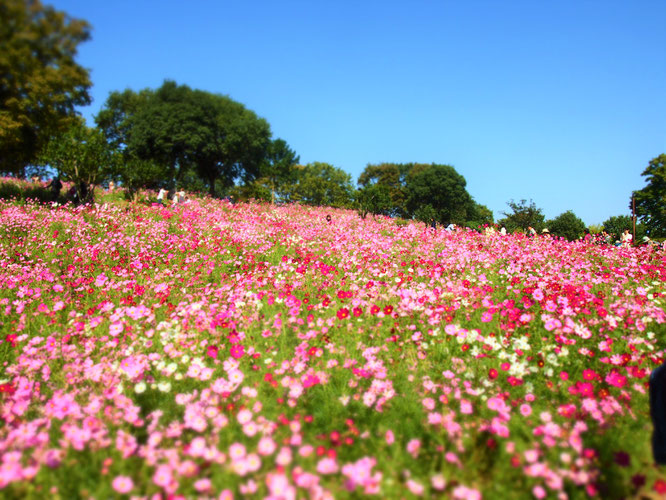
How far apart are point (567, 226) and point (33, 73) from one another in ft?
112

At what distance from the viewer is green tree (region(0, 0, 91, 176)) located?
17.9 m

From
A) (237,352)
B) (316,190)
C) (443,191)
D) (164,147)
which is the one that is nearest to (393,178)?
(443,191)

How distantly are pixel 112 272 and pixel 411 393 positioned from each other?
21.6 feet

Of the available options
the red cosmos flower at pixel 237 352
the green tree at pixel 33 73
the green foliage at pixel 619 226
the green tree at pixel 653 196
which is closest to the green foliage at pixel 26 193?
the green tree at pixel 33 73

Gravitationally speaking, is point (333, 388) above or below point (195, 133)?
below

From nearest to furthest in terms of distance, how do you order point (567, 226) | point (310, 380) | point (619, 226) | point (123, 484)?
1. point (123, 484)
2. point (310, 380)
3. point (567, 226)
4. point (619, 226)

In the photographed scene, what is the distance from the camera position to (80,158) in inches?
739

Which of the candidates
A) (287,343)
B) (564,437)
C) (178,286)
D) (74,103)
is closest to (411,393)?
(564,437)

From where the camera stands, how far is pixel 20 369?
12.9 feet

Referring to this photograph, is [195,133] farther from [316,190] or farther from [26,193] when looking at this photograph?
[316,190]

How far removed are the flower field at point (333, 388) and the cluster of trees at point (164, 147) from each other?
12.6 m

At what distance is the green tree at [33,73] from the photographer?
17938 millimetres

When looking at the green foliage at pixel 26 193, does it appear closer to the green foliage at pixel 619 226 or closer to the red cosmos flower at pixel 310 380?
the red cosmos flower at pixel 310 380

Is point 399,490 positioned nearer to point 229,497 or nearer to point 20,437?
point 229,497
